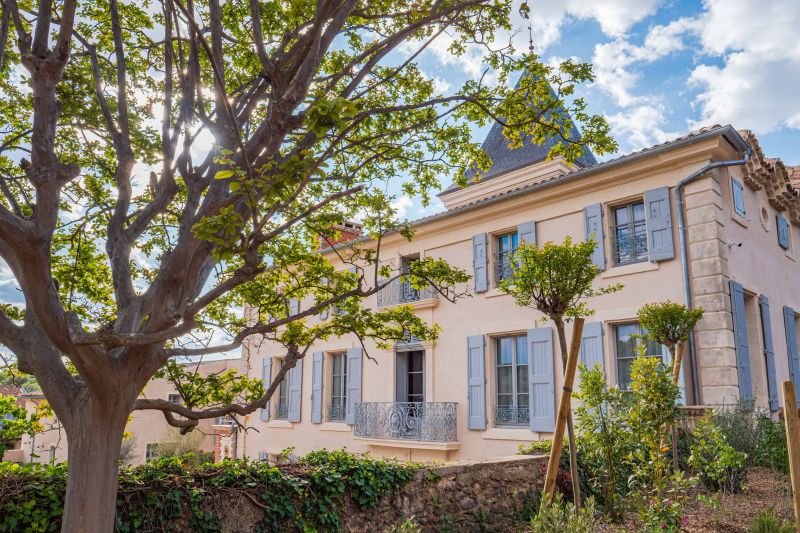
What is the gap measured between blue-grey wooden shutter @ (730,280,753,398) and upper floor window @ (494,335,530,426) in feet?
12.5

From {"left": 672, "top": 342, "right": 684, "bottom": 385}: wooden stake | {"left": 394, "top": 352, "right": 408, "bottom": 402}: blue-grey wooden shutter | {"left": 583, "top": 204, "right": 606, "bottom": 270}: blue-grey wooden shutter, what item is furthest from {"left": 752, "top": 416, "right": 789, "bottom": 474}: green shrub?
{"left": 394, "top": 352, "right": 408, "bottom": 402}: blue-grey wooden shutter

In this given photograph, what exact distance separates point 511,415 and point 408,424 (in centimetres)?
259

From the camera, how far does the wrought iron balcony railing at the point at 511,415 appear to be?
11.7 metres

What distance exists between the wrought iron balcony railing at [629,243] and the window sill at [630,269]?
185 mm

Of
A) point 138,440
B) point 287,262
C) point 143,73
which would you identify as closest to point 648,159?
point 287,262

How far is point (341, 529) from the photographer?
555cm

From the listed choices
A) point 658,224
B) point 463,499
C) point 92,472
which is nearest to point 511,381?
point 658,224

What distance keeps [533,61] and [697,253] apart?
553 cm

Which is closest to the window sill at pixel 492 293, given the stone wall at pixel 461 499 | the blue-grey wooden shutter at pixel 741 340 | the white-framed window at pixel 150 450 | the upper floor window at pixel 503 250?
the upper floor window at pixel 503 250

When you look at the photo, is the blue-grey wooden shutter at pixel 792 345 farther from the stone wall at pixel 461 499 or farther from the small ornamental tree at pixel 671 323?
the stone wall at pixel 461 499

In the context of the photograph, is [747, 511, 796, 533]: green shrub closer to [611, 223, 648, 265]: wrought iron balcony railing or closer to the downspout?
the downspout

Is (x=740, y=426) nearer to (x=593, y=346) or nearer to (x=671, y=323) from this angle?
(x=671, y=323)

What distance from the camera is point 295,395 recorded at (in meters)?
16.8

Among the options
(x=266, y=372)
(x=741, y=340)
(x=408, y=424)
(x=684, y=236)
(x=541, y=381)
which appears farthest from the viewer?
(x=266, y=372)
